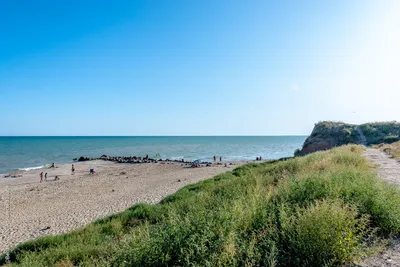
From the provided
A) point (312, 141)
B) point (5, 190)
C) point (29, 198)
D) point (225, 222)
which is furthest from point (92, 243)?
point (312, 141)

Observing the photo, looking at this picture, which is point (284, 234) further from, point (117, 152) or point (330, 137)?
point (117, 152)

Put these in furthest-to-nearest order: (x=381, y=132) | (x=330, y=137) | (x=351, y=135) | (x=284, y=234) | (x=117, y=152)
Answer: (x=117, y=152) < (x=330, y=137) < (x=351, y=135) < (x=381, y=132) < (x=284, y=234)

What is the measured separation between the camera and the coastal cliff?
1300 inches

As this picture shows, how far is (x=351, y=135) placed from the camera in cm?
3456

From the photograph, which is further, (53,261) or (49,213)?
(49,213)

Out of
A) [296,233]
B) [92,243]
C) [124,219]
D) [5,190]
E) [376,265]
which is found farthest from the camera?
[5,190]

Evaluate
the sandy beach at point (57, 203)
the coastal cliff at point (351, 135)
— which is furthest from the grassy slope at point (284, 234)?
the coastal cliff at point (351, 135)

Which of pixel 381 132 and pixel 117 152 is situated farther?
pixel 117 152

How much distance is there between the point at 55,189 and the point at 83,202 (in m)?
8.47

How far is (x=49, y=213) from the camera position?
55.7ft

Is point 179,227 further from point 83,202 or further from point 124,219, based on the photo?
point 83,202

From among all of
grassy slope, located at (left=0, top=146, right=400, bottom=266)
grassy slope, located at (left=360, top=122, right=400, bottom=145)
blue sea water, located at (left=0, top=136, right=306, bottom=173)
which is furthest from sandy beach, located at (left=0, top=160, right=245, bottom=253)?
grassy slope, located at (left=360, top=122, right=400, bottom=145)

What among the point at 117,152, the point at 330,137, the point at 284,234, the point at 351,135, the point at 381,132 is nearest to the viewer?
the point at 284,234

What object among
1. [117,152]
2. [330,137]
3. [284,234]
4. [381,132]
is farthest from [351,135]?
[117,152]
